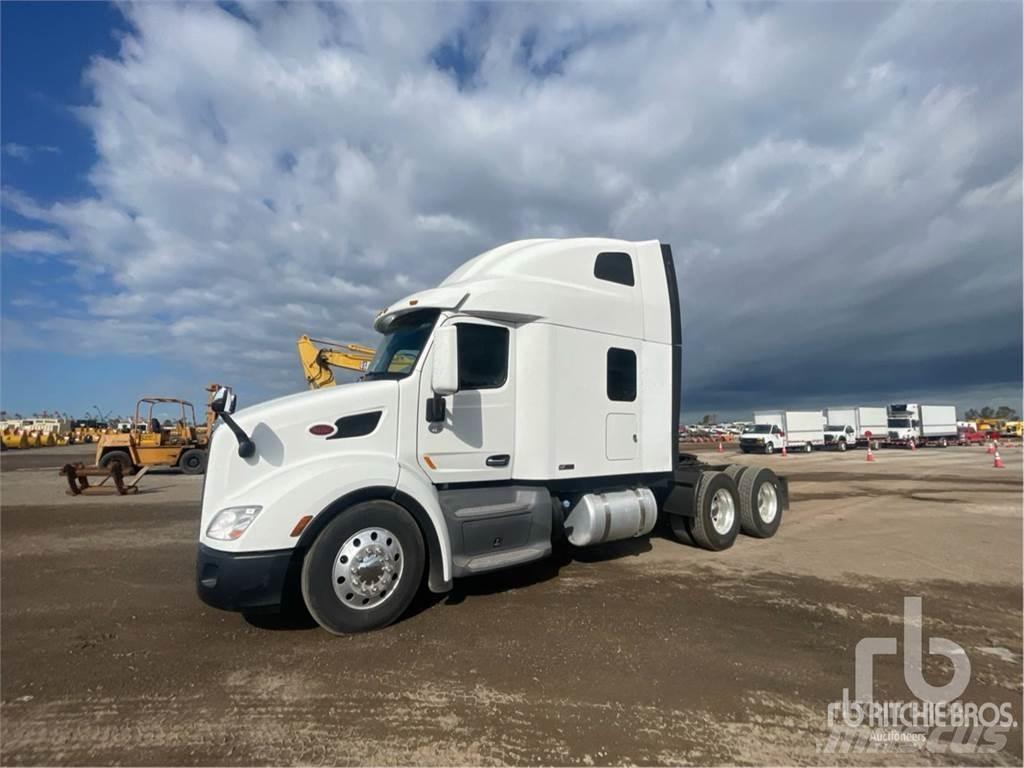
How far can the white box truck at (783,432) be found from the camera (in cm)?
3672

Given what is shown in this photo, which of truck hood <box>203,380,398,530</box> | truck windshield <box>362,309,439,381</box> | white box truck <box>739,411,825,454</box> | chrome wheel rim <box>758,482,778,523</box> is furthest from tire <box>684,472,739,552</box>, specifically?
white box truck <box>739,411,825,454</box>

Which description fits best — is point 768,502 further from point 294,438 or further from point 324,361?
point 324,361

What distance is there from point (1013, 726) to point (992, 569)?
4.33 m

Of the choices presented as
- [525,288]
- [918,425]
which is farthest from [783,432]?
[525,288]

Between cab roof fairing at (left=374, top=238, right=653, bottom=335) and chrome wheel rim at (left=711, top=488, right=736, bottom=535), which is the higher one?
cab roof fairing at (left=374, top=238, right=653, bottom=335)

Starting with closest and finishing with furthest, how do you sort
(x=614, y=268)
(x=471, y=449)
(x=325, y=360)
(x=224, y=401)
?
(x=224, y=401)
(x=471, y=449)
(x=614, y=268)
(x=325, y=360)

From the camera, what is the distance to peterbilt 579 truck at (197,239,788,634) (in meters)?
4.25

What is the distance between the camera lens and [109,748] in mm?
2846

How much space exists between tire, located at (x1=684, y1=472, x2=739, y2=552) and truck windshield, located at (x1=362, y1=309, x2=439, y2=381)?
425cm

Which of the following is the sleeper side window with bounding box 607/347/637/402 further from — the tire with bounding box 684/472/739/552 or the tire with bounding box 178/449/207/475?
the tire with bounding box 178/449/207/475

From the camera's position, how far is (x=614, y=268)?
6.61 m

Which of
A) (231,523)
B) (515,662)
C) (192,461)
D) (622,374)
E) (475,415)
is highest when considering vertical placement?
(622,374)

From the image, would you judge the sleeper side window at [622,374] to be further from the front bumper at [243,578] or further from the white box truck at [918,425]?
the white box truck at [918,425]

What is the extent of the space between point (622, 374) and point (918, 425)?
5143cm
